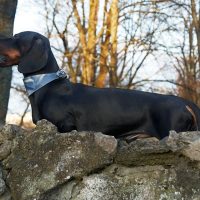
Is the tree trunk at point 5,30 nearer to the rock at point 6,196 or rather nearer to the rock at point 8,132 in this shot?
the rock at point 8,132

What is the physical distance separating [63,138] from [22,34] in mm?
942

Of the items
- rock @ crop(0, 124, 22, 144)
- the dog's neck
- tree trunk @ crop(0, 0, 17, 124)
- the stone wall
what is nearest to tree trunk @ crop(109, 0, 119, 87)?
tree trunk @ crop(0, 0, 17, 124)

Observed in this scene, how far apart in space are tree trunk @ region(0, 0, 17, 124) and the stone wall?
478 cm

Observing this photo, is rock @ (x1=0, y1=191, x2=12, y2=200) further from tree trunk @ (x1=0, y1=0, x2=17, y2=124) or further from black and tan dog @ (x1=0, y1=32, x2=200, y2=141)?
tree trunk @ (x1=0, y1=0, x2=17, y2=124)

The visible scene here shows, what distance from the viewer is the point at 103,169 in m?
3.07

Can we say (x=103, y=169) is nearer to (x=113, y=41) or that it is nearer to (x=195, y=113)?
(x=195, y=113)

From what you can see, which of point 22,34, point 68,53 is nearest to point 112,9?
point 68,53

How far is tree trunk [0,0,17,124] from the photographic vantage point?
777cm

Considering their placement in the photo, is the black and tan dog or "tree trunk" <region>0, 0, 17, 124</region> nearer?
the black and tan dog

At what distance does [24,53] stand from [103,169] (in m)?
1.04

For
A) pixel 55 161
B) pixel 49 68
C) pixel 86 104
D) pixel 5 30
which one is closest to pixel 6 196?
pixel 55 161

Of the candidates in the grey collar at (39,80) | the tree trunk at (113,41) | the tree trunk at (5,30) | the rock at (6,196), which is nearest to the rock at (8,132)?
the rock at (6,196)

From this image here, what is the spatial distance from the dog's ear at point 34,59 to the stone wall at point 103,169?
2.24 ft

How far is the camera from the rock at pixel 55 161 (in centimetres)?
303
